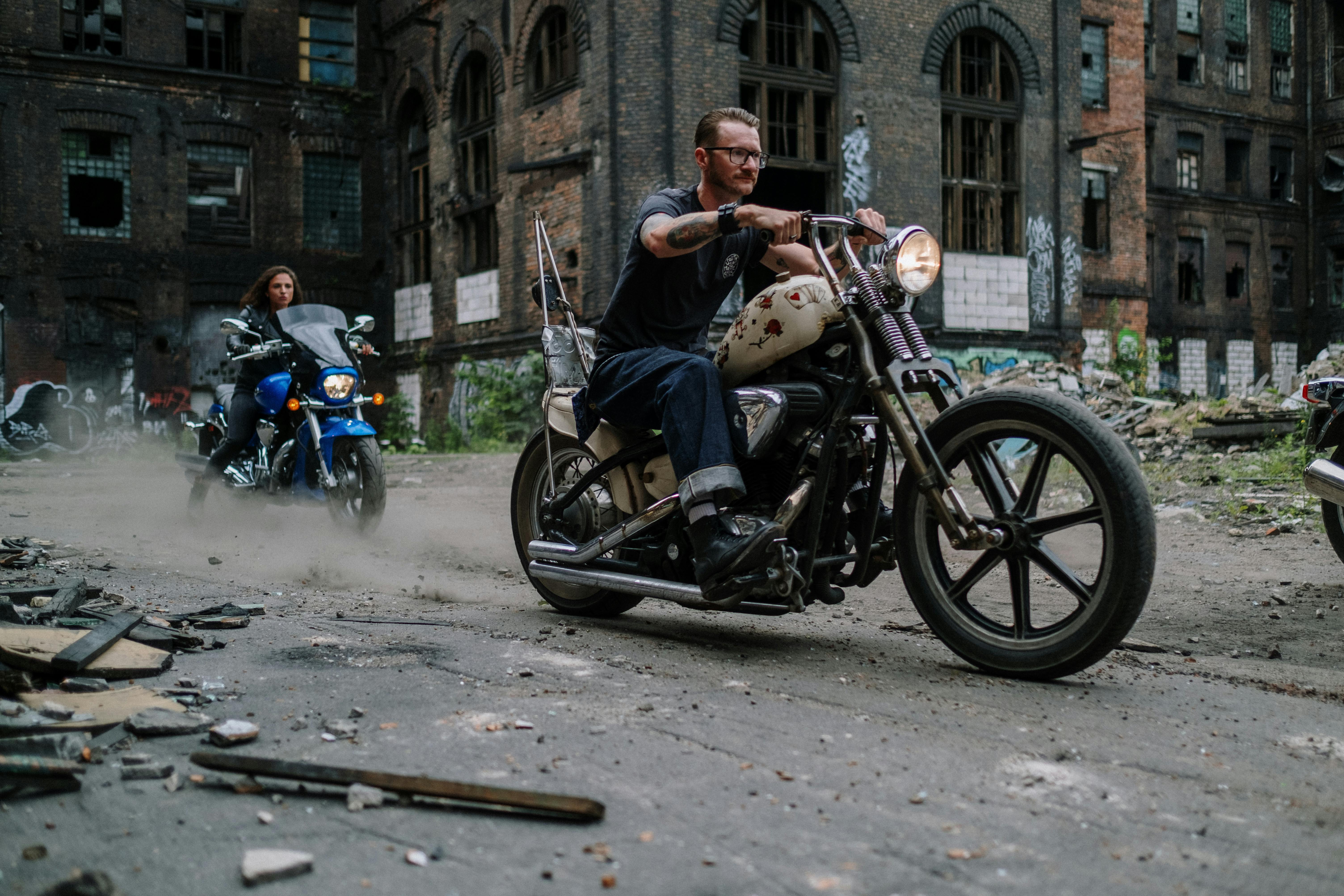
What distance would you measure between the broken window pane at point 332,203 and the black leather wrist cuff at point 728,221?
78.3 feet

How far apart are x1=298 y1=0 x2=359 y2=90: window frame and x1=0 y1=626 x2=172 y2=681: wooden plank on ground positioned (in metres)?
24.5

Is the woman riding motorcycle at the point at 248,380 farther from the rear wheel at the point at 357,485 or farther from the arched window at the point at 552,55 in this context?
the arched window at the point at 552,55

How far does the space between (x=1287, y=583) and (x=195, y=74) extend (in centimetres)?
2466

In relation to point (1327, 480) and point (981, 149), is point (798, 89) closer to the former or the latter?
point (981, 149)

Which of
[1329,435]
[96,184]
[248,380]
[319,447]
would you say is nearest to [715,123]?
[1329,435]

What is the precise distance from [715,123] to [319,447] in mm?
4390

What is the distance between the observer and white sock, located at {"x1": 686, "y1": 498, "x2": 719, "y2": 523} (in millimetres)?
3514

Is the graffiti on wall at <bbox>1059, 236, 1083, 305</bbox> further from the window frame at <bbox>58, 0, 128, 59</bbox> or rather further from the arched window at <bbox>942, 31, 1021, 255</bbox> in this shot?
the window frame at <bbox>58, 0, 128, 59</bbox>

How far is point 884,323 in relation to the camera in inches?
132

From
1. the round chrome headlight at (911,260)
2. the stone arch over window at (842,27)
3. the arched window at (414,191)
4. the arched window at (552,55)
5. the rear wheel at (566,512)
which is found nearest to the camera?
the round chrome headlight at (911,260)

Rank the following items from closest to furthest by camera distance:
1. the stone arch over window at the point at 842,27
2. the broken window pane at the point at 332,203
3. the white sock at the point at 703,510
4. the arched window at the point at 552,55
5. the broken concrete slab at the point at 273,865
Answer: the broken concrete slab at the point at 273,865 < the white sock at the point at 703,510 < the arched window at the point at 552,55 < the stone arch over window at the point at 842,27 < the broken window pane at the point at 332,203

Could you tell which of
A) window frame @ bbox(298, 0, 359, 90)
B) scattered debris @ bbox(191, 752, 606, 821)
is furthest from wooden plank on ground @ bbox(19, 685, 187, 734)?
window frame @ bbox(298, 0, 359, 90)

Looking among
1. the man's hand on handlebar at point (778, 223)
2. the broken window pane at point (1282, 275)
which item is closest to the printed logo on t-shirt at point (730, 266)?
the man's hand on handlebar at point (778, 223)

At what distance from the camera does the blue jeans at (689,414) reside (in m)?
3.51
